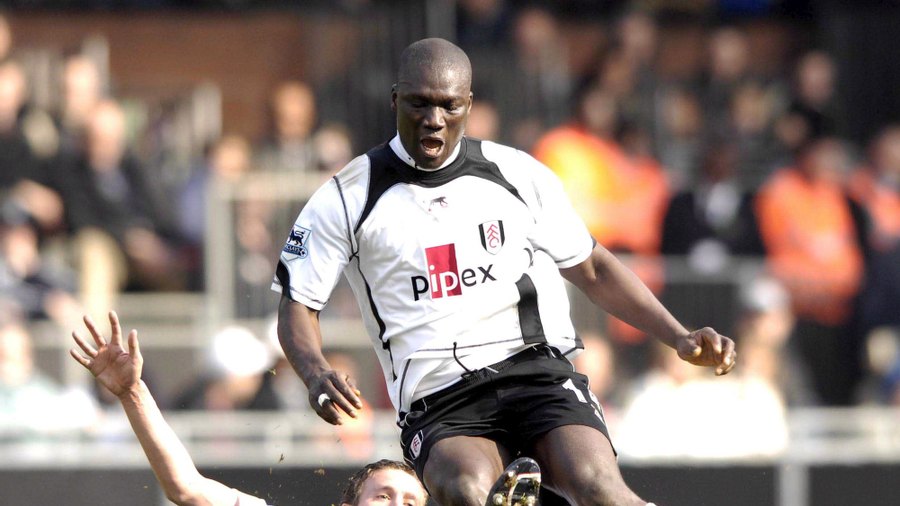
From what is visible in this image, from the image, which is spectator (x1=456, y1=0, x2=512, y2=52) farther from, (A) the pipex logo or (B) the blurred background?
(A) the pipex logo

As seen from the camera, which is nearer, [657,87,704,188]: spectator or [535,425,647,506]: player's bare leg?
[535,425,647,506]: player's bare leg

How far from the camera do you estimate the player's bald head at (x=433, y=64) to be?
6.27 meters

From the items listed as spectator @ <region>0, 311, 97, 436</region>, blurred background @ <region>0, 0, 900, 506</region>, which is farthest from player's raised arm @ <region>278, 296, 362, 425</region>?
spectator @ <region>0, 311, 97, 436</region>

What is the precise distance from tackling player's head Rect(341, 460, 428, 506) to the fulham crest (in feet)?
3.11

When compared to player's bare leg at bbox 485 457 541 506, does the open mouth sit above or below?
above

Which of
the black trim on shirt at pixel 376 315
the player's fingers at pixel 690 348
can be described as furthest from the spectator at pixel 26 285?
the player's fingers at pixel 690 348

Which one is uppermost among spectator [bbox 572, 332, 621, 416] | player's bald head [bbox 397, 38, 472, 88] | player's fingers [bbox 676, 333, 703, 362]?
player's bald head [bbox 397, 38, 472, 88]

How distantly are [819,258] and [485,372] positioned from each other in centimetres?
706

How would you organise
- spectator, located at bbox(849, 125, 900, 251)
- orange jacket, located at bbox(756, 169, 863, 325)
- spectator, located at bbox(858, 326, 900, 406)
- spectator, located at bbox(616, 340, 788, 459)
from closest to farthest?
spectator, located at bbox(616, 340, 788, 459) < spectator, located at bbox(858, 326, 900, 406) < orange jacket, located at bbox(756, 169, 863, 325) < spectator, located at bbox(849, 125, 900, 251)

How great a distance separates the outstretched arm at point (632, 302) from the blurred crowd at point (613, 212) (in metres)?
3.83

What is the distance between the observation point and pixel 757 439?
10.8m

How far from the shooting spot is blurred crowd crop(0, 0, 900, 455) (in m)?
11.2

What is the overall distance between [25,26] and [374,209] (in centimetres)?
926

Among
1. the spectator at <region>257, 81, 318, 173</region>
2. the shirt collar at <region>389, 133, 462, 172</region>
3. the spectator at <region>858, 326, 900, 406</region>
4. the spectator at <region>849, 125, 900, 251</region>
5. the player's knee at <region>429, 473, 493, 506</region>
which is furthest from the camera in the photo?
the spectator at <region>849, 125, 900, 251</region>
